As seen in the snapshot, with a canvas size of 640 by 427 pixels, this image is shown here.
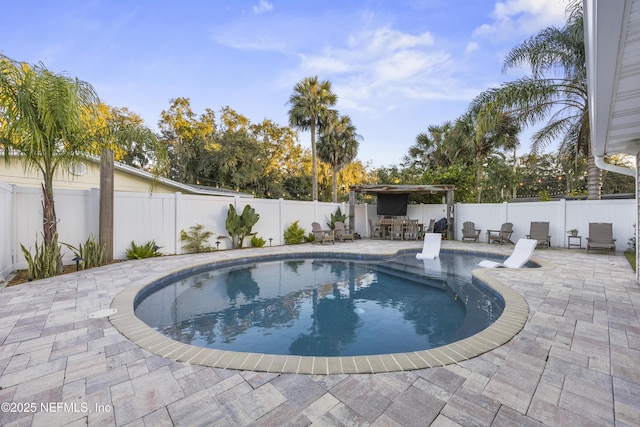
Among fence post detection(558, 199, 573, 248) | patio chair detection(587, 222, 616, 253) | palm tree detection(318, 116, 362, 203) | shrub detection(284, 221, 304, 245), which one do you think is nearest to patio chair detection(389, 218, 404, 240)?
shrub detection(284, 221, 304, 245)

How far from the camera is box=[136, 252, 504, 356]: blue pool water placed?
3766 mm

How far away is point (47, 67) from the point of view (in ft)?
16.6

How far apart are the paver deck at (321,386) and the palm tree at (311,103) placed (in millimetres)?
14054

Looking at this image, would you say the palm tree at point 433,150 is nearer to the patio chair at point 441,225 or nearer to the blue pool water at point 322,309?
the patio chair at point 441,225

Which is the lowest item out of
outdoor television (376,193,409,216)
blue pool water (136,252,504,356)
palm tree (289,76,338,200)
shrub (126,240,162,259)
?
blue pool water (136,252,504,356)

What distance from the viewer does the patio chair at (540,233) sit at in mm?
10008

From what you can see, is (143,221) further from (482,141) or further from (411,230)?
(482,141)

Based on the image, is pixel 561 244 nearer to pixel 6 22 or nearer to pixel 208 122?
pixel 6 22

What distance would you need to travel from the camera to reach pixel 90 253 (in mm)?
6750

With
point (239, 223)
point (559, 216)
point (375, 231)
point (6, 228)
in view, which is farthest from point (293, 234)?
point (559, 216)

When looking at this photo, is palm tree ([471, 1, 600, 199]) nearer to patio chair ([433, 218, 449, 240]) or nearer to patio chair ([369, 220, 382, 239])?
patio chair ([433, 218, 449, 240])

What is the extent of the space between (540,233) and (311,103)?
12938 mm

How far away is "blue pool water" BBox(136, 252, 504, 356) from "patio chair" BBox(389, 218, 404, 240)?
5.65 meters

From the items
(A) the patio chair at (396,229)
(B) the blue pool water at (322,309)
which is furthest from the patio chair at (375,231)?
(B) the blue pool water at (322,309)
